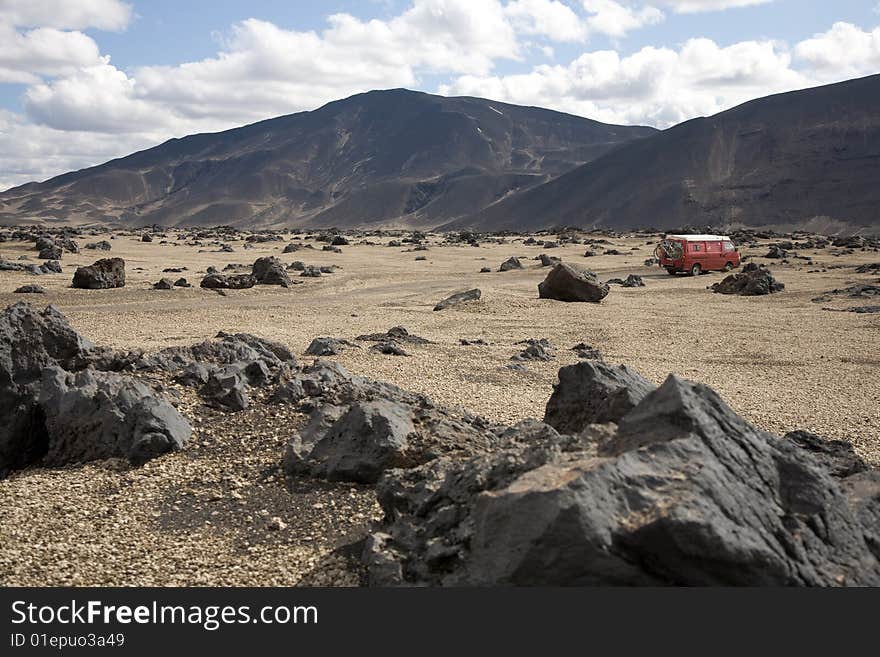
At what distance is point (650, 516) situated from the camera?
12.9ft

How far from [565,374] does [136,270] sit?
28.2 meters

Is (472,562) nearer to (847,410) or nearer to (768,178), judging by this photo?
(847,410)

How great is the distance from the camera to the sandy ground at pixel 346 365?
589cm

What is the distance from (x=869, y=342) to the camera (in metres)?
18.0

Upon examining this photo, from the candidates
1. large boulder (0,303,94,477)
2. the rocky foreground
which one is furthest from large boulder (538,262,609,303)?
large boulder (0,303,94,477)

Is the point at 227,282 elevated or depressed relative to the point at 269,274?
depressed

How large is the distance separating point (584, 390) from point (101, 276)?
21883mm

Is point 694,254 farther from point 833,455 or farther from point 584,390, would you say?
point 584,390

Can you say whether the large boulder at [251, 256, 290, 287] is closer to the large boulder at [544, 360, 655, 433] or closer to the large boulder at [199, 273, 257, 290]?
the large boulder at [199, 273, 257, 290]

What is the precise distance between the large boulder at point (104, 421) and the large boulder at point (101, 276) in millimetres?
18522

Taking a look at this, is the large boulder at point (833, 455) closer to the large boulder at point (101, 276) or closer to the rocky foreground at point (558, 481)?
the rocky foreground at point (558, 481)

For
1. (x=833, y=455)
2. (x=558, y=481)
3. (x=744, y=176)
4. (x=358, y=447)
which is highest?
(x=744, y=176)

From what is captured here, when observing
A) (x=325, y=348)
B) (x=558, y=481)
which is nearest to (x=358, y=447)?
(x=558, y=481)

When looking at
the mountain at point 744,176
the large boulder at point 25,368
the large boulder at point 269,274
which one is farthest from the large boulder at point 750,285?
the mountain at point 744,176
